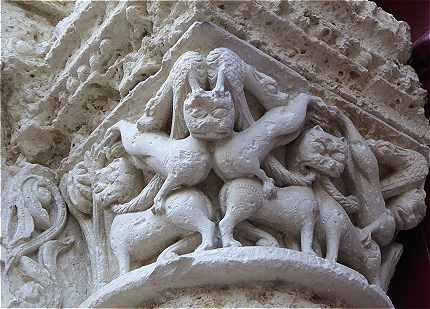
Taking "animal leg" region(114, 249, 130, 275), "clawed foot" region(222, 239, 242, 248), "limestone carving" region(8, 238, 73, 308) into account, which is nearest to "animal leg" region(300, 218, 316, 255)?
"clawed foot" region(222, 239, 242, 248)

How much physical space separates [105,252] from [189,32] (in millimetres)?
498

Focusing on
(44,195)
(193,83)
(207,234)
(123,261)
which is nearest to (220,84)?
(193,83)

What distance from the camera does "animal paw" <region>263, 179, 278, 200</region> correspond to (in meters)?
1.50

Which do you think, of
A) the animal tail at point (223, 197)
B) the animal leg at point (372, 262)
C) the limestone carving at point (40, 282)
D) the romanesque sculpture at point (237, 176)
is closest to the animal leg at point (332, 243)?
the romanesque sculpture at point (237, 176)

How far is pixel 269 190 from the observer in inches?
59.2

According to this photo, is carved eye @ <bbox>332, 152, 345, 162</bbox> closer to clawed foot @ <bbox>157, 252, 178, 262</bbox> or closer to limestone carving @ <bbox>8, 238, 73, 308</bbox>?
clawed foot @ <bbox>157, 252, 178, 262</bbox>

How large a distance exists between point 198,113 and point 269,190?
20 cm

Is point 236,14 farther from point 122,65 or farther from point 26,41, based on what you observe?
point 26,41

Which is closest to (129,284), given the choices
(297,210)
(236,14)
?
(297,210)

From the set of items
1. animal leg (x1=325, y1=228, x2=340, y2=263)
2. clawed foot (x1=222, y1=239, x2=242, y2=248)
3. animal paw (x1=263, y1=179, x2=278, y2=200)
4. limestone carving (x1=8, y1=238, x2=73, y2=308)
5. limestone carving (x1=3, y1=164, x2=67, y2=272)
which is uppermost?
animal paw (x1=263, y1=179, x2=278, y2=200)

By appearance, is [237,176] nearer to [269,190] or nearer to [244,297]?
[269,190]

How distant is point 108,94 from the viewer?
6.11ft

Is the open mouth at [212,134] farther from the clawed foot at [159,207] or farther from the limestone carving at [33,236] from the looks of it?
the limestone carving at [33,236]

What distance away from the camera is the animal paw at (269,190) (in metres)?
1.50
